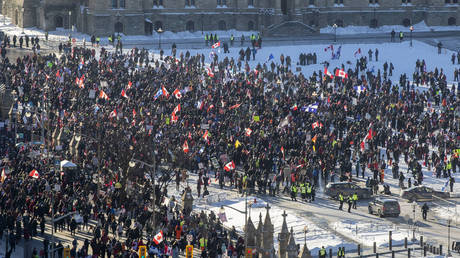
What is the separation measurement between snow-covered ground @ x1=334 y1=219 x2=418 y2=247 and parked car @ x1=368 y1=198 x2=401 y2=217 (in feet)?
4.60

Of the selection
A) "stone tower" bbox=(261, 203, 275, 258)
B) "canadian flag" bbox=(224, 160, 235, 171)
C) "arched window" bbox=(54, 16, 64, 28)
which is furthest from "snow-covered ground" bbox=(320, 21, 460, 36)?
"stone tower" bbox=(261, 203, 275, 258)

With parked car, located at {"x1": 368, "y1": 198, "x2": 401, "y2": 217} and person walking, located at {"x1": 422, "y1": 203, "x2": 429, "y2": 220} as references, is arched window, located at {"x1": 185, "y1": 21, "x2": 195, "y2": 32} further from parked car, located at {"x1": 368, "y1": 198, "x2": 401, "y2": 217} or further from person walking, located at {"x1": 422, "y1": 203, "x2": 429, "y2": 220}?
person walking, located at {"x1": 422, "y1": 203, "x2": 429, "y2": 220}

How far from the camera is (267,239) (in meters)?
50.4

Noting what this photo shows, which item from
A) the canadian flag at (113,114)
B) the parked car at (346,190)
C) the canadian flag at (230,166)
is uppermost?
the canadian flag at (113,114)

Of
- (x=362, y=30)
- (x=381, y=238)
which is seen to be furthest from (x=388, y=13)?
(x=381, y=238)

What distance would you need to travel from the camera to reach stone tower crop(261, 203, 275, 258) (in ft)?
165

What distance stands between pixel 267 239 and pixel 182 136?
18317 mm

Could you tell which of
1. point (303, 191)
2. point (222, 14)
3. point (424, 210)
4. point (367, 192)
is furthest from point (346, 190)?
point (222, 14)

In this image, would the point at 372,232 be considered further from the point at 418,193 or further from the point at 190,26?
the point at 190,26

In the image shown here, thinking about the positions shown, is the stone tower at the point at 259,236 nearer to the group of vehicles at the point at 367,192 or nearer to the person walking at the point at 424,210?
the person walking at the point at 424,210

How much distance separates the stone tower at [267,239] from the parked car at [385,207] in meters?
10.5

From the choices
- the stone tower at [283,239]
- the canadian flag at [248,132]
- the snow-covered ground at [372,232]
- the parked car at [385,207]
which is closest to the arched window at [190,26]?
the canadian flag at [248,132]

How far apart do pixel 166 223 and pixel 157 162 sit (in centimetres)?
1114

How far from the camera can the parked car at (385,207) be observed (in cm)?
5900
